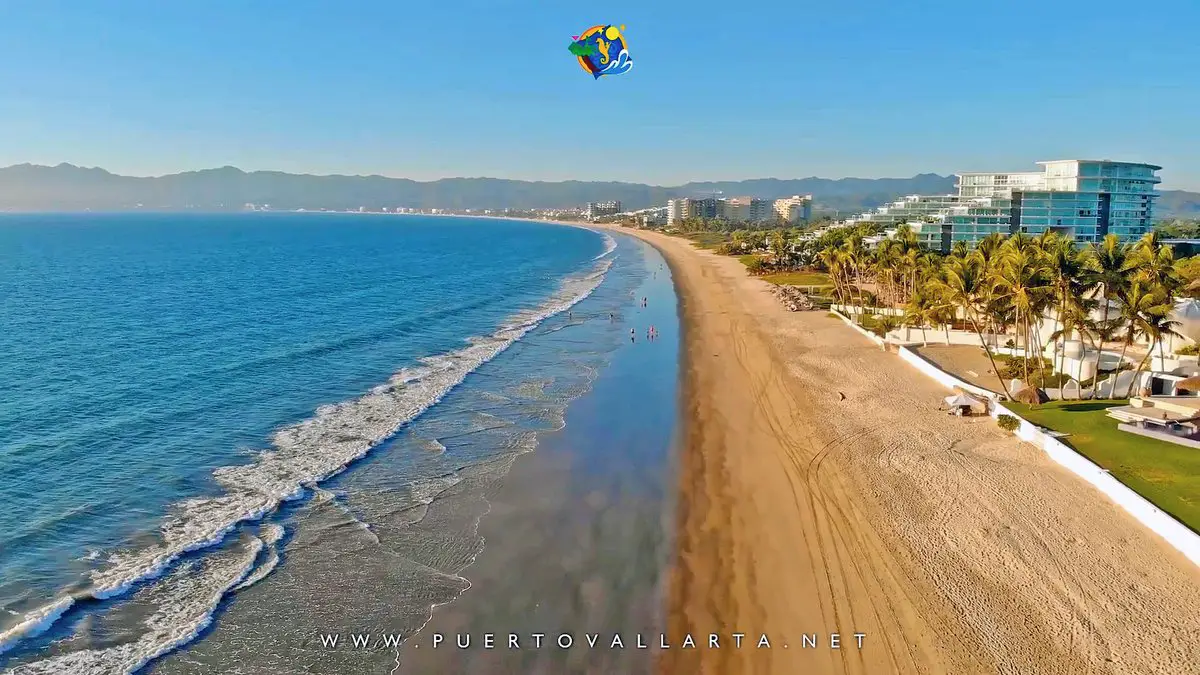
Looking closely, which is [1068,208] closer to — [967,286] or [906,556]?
[967,286]

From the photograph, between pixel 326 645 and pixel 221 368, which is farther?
pixel 221 368

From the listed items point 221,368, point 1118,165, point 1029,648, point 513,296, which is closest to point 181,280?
point 513,296

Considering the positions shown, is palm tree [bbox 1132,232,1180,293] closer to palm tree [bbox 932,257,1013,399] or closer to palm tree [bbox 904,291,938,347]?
palm tree [bbox 932,257,1013,399]

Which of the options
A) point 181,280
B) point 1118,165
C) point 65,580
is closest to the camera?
point 65,580

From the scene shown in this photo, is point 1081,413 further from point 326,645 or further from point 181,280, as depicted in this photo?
point 181,280

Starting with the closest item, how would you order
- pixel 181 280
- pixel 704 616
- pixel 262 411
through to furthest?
pixel 704 616, pixel 262 411, pixel 181 280
